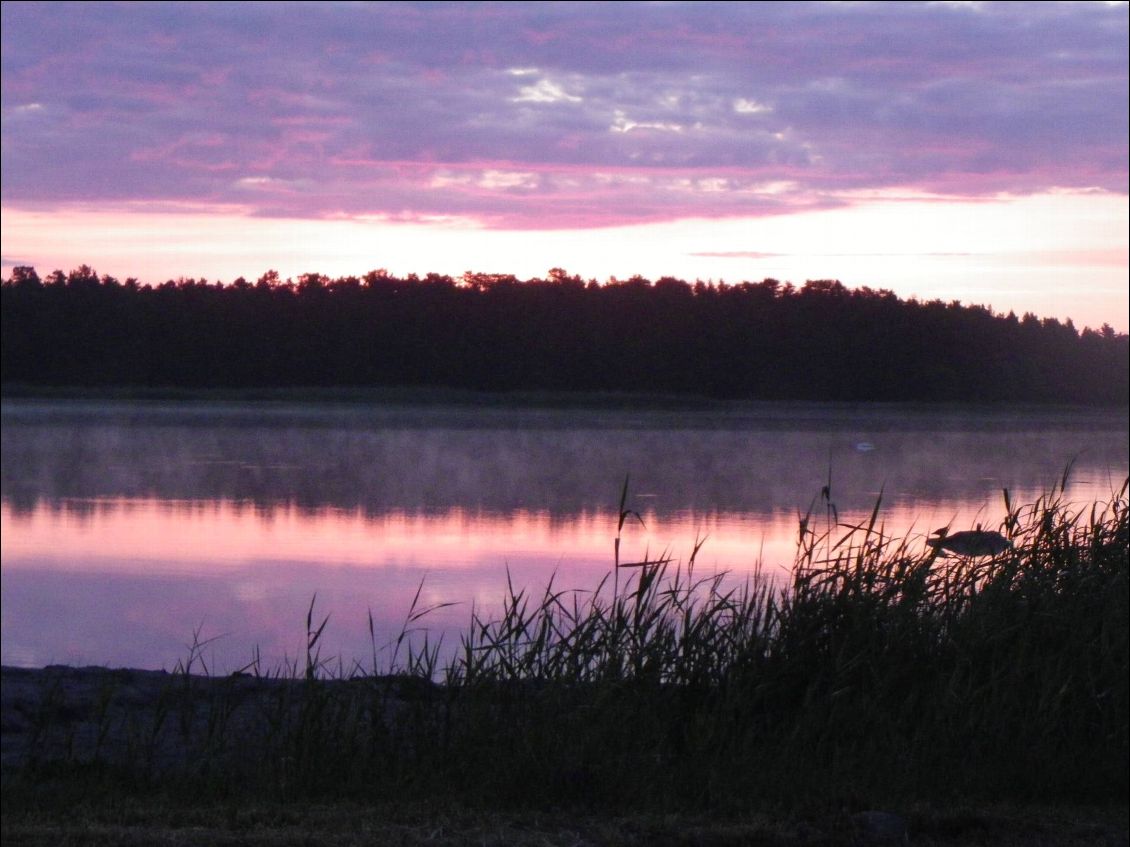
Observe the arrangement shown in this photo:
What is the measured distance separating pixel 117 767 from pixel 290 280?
48910mm

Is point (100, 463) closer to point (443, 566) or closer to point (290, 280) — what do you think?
point (443, 566)

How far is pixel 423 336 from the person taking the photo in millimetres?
47094

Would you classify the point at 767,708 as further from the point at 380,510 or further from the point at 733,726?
the point at 380,510

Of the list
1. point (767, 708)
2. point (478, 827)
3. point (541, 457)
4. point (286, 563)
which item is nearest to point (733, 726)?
point (767, 708)

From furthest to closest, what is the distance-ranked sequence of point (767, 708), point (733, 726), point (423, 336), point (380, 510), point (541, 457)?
point (423, 336)
point (541, 457)
point (380, 510)
point (767, 708)
point (733, 726)

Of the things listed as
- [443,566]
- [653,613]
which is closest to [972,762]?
[653,613]

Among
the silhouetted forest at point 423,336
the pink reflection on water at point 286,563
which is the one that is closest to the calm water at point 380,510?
the pink reflection on water at point 286,563

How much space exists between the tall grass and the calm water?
865 mm

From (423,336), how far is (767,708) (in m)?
42.0

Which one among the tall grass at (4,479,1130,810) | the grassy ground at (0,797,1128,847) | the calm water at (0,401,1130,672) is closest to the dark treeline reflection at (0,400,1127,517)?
the calm water at (0,401,1130,672)

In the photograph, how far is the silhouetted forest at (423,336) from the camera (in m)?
44.3

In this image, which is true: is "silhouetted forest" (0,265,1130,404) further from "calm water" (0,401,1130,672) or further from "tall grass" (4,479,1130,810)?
"tall grass" (4,479,1130,810)

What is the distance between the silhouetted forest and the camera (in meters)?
44.3

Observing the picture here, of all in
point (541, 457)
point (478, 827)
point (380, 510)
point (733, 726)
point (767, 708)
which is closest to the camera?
point (478, 827)
